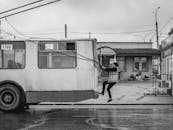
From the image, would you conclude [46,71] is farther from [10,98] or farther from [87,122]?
[87,122]

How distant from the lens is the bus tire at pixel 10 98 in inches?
593

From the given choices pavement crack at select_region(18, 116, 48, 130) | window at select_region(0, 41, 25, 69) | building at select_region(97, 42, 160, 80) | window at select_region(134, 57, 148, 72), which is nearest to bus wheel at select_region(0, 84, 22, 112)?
window at select_region(0, 41, 25, 69)

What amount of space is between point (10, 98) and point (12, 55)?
1.60 m

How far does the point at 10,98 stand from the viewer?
49.8 feet

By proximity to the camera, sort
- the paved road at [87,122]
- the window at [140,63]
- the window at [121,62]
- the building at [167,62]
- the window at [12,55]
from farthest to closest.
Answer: the window at [140,63]
the window at [121,62]
the building at [167,62]
the window at [12,55]
the paved road at [87,122]

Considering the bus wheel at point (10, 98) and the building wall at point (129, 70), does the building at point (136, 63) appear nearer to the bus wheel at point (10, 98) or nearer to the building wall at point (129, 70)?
the building wall at point (129, 70)

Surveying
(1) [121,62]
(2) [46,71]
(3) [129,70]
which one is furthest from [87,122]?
(3) [129,70]

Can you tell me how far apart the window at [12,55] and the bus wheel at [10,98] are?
0.78m

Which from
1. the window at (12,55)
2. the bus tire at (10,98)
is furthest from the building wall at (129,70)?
the bus tire at (10,98)

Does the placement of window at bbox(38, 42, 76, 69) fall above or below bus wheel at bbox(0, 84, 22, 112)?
above

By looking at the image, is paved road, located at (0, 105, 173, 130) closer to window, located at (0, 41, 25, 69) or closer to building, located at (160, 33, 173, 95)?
window, located at (0, 41, 25, 69)

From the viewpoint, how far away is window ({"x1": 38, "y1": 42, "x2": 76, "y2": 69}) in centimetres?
1532

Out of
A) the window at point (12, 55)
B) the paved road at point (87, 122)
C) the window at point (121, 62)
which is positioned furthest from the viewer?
the window at point (121, 62)

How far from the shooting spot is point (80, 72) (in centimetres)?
1526
